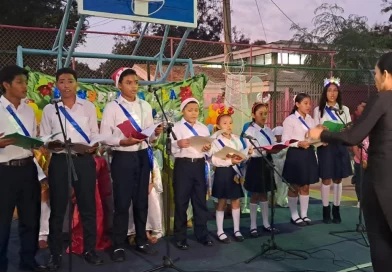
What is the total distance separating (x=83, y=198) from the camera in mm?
4434

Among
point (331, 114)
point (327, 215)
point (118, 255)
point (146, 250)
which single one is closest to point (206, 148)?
point (146, 250)

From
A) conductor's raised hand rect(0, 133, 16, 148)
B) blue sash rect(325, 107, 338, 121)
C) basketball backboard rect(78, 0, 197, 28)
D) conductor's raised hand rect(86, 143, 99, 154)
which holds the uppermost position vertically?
basketball backboard rect(78, 0, 197, 28)

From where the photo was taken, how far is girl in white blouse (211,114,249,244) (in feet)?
18.1

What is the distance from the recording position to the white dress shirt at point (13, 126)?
4.03 m

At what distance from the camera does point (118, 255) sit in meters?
4.82

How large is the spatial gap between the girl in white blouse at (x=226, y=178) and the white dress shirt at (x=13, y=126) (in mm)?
2194

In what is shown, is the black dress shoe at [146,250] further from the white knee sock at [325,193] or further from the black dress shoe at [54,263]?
the white knee sock at [325,193]

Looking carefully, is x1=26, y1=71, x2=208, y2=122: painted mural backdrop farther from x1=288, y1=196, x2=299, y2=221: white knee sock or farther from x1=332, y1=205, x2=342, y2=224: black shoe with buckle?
x1=332, y1=205, x2=342, y2=224: black shoe with buckle

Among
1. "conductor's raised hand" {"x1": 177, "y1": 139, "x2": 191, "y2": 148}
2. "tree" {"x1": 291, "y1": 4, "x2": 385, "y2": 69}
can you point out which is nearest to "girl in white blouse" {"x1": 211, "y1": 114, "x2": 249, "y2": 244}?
"conductor's raised hand" {"x1": 177, "y1": 139, "x2": 191, "y2": 148}

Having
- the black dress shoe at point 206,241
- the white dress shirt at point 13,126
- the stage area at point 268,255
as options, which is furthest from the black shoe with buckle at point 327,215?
the white dress shirt at point 13,126

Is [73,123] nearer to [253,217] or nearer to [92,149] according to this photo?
[92,149]

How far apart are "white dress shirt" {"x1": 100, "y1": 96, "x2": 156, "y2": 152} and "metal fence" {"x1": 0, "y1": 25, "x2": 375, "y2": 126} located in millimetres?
2826

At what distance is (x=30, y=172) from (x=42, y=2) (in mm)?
16530

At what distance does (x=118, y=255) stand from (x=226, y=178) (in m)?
1.56
